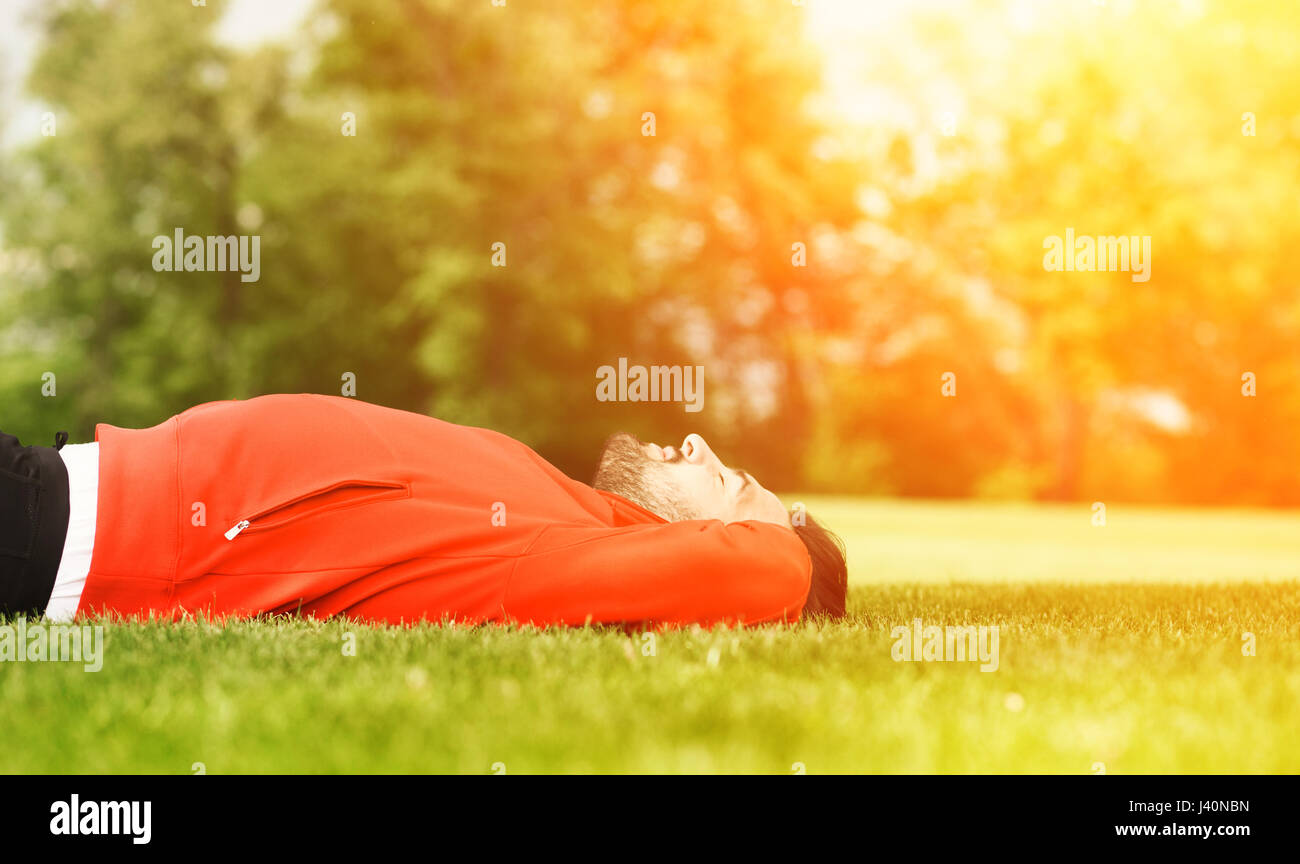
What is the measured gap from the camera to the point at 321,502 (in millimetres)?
3918

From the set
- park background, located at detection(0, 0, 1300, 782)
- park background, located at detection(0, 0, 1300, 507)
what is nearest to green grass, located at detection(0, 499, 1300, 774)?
park background, located at detection(0, 0, 1300, 782)

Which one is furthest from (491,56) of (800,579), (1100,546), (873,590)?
(800,579)

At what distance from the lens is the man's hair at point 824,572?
462 cm

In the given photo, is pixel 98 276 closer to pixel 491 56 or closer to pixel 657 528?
pixel 491 56

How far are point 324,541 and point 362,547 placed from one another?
128 millimetres

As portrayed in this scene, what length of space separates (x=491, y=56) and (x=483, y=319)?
23.1 feet

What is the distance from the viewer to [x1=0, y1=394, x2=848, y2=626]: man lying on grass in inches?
147

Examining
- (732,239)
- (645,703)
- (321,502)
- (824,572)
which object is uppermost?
(732,239)

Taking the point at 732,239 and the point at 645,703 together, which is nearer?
the point at 645,703

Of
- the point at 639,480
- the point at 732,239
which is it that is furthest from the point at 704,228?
the point at 639,480

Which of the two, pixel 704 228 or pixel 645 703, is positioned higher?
pixel 704 228

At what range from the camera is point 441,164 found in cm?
2870

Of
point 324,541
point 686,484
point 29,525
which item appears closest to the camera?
point 29,525

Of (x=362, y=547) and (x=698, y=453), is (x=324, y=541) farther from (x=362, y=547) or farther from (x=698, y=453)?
(x=698, y=453)
